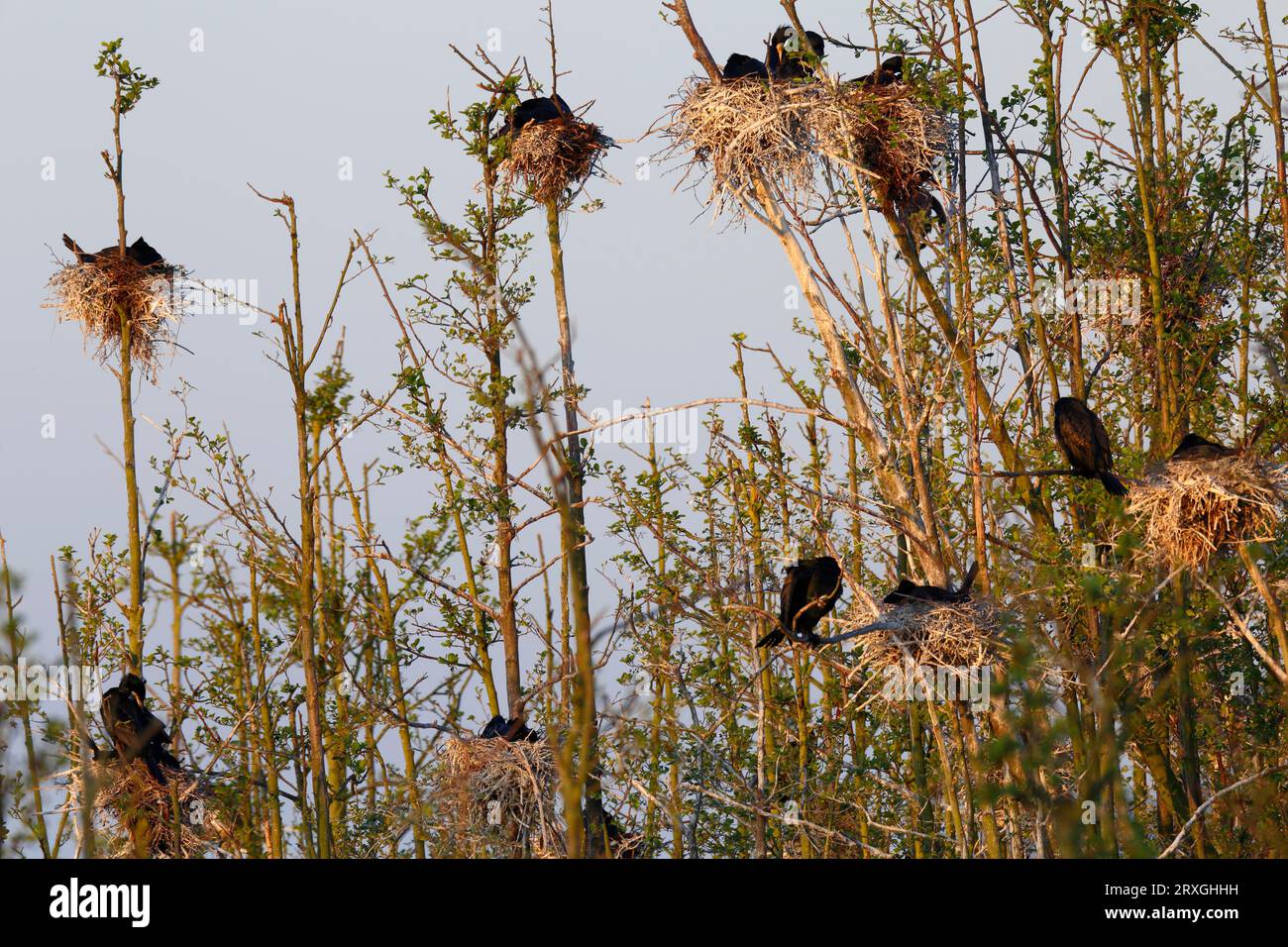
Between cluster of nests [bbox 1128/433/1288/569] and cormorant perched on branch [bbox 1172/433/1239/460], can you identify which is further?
cormorant perched on branch [bbox 1172/433/1239/460]

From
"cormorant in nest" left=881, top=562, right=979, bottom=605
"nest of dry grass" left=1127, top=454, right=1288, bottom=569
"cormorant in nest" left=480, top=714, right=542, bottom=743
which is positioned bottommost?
"cormorant in nest" left=480, top=714, right=542, bottom=743

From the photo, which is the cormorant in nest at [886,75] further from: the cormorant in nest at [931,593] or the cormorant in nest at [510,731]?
the cormorant in nest at [510,731]

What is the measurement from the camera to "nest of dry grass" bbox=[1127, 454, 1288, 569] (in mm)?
7699

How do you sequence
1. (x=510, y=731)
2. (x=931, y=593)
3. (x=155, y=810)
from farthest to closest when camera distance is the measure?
1. (x=510, y=731)
2. (x=155, y=810)
3. (x=931, y=593)

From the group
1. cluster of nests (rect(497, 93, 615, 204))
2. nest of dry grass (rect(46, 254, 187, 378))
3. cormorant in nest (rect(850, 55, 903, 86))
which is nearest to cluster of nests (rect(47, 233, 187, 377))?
nest of dry grass (rect(46, 254, 187, 378))

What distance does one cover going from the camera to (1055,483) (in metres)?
9.88

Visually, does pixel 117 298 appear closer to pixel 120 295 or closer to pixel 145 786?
pixel 120 295

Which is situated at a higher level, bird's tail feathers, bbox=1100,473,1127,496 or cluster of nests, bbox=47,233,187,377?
cluster of nests, bbox=47,233,187,377

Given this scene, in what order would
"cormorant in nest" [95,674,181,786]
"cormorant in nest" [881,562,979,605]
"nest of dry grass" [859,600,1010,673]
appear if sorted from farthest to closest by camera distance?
1. "cormorant in nest" [95,674,181,786]
2. "cormorant in nest" [881,562,979,605]
3. "nest of dry grass" [859,600,1010,673]

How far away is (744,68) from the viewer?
9719 millimetres

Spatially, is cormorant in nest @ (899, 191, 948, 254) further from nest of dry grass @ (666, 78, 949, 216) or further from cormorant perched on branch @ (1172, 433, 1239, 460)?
cormorant perched on branch @ (1172, 433, 1239, 460)

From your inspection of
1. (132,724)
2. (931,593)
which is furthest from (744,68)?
(132,724)

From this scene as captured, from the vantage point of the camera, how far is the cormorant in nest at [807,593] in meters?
7.71

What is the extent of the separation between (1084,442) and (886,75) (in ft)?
9.73
